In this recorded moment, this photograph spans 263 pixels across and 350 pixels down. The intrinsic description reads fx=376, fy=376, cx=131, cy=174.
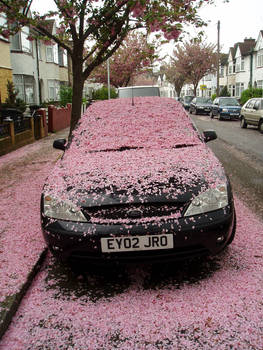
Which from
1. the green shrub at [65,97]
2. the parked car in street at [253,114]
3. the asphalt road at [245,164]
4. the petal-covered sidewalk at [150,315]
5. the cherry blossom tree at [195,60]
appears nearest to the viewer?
the petal-covered sidewalk at [150,315]

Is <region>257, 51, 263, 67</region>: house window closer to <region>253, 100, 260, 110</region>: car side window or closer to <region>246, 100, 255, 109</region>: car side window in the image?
<region>246, 100, 255, 109</region>: car side window

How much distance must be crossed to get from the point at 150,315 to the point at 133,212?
0.86 meters

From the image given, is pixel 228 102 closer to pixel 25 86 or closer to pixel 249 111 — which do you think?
pixel 249 111

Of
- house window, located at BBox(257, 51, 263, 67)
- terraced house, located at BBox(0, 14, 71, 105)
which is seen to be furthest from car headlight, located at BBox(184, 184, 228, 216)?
house window, located at BBox(257, 51, 263, 67)

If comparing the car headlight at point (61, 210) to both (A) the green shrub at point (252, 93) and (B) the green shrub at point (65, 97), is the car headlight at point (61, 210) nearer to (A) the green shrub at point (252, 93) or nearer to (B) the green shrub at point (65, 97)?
(B) the green shrub at point (65, 97)

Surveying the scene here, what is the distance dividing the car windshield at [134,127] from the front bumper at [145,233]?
1.54 m

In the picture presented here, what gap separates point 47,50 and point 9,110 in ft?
56.7

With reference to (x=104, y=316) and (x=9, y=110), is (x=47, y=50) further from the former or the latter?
(x=104, y=316)

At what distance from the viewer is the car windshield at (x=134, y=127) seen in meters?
4.78

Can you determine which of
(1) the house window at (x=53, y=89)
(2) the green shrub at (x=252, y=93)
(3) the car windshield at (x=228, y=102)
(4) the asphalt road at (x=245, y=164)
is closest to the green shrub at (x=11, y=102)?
(4) the asphalt road at (x=245, y=164)

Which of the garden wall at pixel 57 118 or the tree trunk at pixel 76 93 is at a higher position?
the tree trunk at pixel 76 93

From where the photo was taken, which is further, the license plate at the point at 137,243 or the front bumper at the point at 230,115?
the front bumper at the point at 230,115

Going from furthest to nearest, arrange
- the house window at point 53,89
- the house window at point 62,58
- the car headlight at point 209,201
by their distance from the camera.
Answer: the house window at point 62,58
the house window at point 53,89
the car headlight at point 209,201

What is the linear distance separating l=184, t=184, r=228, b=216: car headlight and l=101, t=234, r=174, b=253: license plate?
0.30 meters
